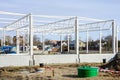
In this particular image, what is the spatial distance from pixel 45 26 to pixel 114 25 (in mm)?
13838

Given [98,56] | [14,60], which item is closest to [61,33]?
[98,56]

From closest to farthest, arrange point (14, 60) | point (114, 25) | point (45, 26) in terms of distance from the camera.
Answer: point (14, 60)
point (114, 25)
point (45, 26)

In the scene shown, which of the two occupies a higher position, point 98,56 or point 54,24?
point 54,24

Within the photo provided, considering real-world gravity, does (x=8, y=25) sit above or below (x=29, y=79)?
above

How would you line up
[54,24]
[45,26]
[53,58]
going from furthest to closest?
[45,26], [54,24], [53,58]

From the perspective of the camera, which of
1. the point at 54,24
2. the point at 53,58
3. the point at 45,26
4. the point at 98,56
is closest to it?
the point at 53,58

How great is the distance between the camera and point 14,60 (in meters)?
24.2

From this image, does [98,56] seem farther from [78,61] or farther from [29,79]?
Result: [29,79]

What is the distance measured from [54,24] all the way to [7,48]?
960cm

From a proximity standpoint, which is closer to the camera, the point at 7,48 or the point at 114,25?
the point at 114,25

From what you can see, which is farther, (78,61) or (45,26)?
(45,26)

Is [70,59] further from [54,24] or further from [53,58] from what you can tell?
[54,24]

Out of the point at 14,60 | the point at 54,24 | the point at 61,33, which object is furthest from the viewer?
the point at 61,33

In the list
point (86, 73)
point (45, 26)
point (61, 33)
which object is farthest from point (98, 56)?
point (61, 33)
